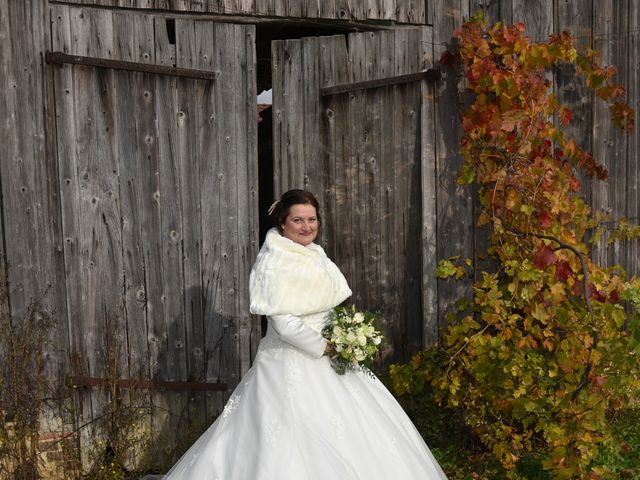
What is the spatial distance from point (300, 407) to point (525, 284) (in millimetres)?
1822

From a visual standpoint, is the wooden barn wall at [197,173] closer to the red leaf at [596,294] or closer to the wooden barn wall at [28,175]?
the wooden barn wall at [28,175]

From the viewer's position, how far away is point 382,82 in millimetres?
4352

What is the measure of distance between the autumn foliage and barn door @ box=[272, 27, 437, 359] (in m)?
0.29

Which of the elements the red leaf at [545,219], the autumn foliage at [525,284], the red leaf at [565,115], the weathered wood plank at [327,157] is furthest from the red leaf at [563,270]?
the weathered wood plank at [327,157]

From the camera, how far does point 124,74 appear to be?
4.15 m

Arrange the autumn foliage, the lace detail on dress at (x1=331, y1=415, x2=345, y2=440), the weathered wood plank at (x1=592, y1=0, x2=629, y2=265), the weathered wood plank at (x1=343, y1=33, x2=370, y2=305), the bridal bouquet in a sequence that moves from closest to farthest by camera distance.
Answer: the lace detail on dress at (x1=331, y1=415, x2=345, y2=440) → the bridal bouquet → the autumn foliage → the weathered wood plank at (x1=343, y1=33, x2=370, y2=305) → the weathered wood plank at (x1=592, y1=0, x2=629, y2=265)

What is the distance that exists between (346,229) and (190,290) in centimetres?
119

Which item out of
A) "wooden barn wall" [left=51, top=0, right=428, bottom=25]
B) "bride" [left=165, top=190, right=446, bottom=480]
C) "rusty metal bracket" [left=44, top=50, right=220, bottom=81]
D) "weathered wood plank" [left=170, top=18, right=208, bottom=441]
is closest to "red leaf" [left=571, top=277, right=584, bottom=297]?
"bride" [left=165, top=190, right=446, bottom=480]

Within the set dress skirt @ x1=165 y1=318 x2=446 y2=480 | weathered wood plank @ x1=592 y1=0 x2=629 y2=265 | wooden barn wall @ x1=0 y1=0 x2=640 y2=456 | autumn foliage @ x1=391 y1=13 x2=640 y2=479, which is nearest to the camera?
dress skirt @ x1=165 y1=318 x2=446 y2=480

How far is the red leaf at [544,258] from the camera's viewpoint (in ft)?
12.5

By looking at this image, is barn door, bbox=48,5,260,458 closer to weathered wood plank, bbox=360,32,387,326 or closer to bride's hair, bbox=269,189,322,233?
weathered wood plank, bbox=360,32,387,326

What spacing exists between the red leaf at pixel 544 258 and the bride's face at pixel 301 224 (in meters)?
1.44

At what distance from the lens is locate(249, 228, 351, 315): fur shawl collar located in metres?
3.16

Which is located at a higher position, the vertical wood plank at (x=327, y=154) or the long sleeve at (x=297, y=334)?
the vertical wood plank at (x=327, y=154)
